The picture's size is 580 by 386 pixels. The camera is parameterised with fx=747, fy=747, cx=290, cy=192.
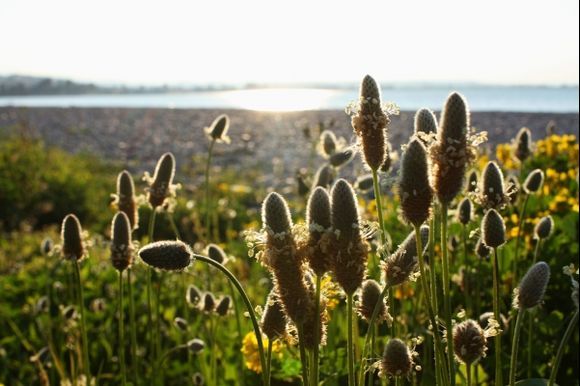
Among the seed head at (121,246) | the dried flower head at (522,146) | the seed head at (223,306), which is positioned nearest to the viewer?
the seed head at (121,246)

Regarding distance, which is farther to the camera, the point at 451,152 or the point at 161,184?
the point at 161,184

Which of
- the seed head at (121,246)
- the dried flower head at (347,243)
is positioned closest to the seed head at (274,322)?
the dried flower head at (347,243)

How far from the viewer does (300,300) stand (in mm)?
1521

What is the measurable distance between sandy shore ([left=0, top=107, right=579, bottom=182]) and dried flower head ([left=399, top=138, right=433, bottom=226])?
8.71 metres

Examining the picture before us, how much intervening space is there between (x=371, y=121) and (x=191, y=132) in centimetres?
2159

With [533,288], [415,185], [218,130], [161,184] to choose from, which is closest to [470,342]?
[533,288]

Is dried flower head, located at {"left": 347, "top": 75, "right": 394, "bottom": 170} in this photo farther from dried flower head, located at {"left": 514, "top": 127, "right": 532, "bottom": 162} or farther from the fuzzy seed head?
dried flower head, located at {"left": 514, "top": 127, "right": 532, "bottom": 162}

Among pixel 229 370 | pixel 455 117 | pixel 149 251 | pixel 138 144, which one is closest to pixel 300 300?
pixel 149 251

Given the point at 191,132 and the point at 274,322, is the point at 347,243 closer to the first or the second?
the point at 274,322

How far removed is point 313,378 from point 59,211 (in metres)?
9.12

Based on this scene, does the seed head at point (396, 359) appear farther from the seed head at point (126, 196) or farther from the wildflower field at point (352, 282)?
the seed head at point (126, 196)

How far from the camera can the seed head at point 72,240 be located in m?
2.41

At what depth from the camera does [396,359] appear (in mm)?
1602

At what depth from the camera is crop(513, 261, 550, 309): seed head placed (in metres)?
1.72
